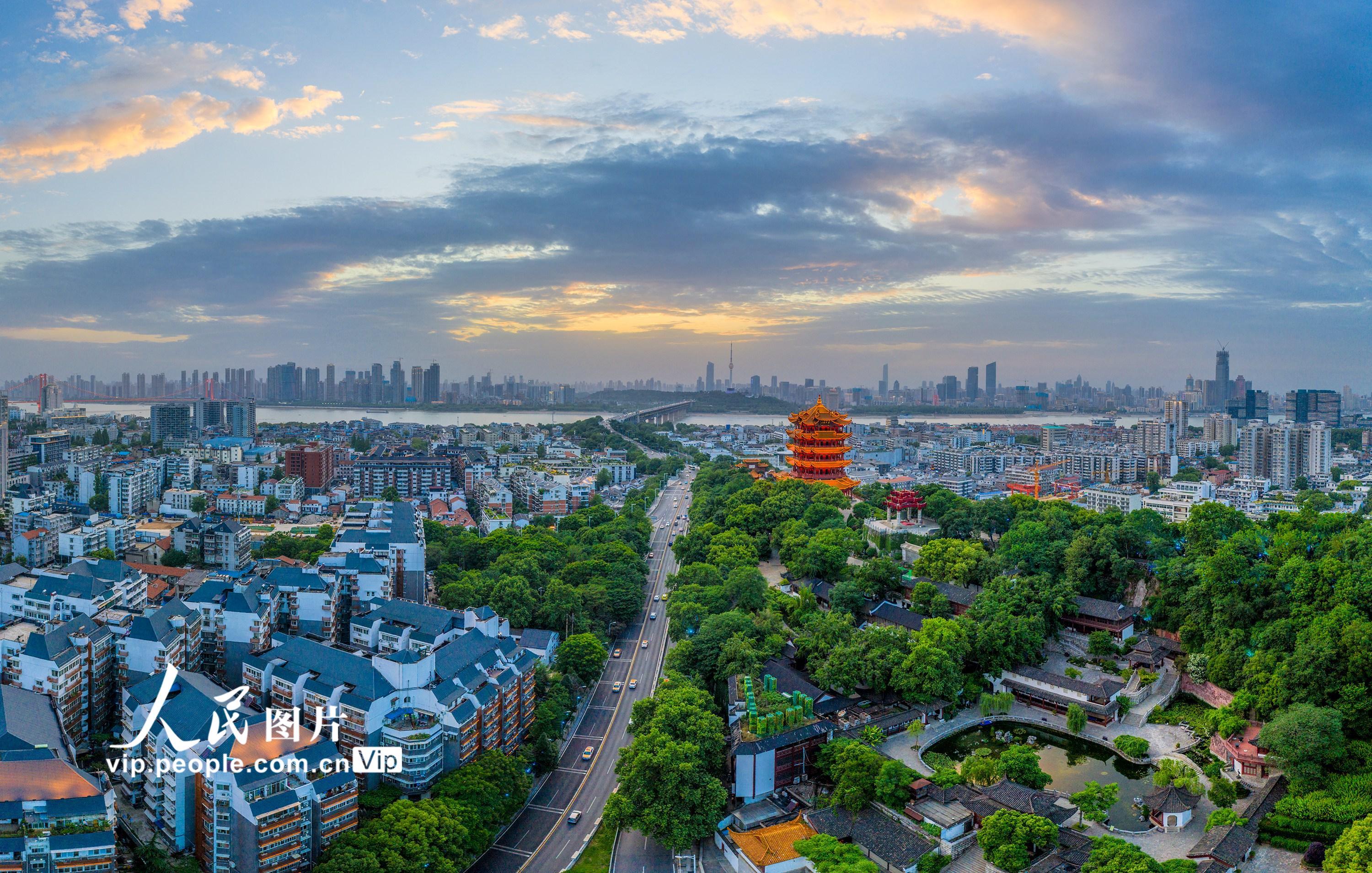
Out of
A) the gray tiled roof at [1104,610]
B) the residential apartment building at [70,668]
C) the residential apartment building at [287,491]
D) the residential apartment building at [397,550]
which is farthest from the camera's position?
the residential apartment building at [287,491]

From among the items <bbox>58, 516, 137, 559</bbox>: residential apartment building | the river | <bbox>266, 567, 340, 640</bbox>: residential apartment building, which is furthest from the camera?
the river

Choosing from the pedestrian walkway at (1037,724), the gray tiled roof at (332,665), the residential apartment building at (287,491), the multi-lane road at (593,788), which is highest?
the residential apartment building at (287,491)

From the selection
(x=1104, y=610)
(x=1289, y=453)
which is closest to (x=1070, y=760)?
(x=1104, y=610)

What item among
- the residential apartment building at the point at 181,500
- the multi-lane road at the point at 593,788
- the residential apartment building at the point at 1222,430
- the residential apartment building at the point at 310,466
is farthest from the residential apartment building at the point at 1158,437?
the residential apartment building at the point at 181,500

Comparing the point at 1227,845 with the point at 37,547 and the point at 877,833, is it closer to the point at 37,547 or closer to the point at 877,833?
the point at 877,833

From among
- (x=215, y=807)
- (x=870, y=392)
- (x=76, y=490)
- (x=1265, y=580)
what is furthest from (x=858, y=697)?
(x=870, y=392)

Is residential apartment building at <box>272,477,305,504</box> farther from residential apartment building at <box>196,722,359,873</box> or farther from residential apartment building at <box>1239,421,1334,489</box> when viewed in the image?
residential apartment building at <box>1239,421,1334,489</box>

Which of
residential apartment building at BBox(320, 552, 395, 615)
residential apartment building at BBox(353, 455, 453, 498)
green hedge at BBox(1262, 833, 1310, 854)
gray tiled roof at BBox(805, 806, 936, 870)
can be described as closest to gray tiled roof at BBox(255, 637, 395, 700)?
residential apartment building at BBox(320, 552, 395, 615)

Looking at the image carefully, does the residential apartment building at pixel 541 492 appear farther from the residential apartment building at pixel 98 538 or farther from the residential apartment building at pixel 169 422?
the residential apartment building at pixel 169 422

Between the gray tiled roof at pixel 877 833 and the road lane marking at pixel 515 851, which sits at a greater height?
the gray tiled roof at pixel 877 833
